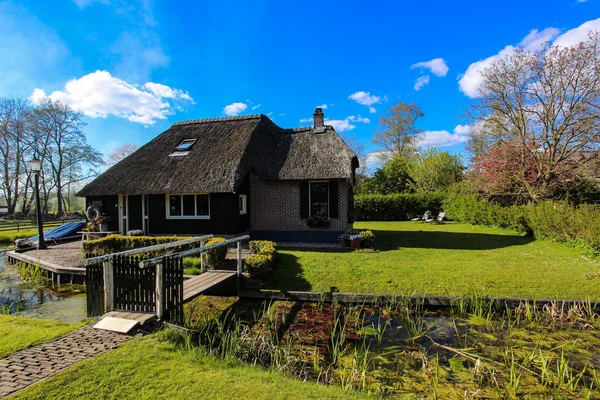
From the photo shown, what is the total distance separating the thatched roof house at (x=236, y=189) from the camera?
1137cm

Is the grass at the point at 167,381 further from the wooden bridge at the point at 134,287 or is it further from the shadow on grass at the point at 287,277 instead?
the shadow on grass at the point at 287,277

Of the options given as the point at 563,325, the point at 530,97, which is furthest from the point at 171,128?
Result: the point at 530,97

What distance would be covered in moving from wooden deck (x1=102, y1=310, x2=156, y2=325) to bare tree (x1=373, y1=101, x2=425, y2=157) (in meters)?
31.9

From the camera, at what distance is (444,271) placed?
7617 mm

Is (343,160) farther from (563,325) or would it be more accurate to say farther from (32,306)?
(32,306)

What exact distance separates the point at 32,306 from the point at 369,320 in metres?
7.28

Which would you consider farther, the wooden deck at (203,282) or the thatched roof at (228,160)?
the thatched roof at (228,160)

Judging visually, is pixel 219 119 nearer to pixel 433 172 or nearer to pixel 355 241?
pixel 355 241

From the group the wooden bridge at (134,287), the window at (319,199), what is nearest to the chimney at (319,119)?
the window at (319,199)

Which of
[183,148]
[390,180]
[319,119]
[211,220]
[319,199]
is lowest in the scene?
[211,220]

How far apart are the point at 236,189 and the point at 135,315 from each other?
6.50 m

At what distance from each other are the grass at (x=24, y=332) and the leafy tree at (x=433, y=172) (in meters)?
27.3

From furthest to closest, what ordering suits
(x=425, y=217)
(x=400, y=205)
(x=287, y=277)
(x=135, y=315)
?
(x=400, y=205), (x=425, y=217), (x=287, y=277), (x=135, y=315)

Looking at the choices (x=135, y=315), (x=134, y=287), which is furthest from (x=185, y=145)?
(x=135, y=315)
